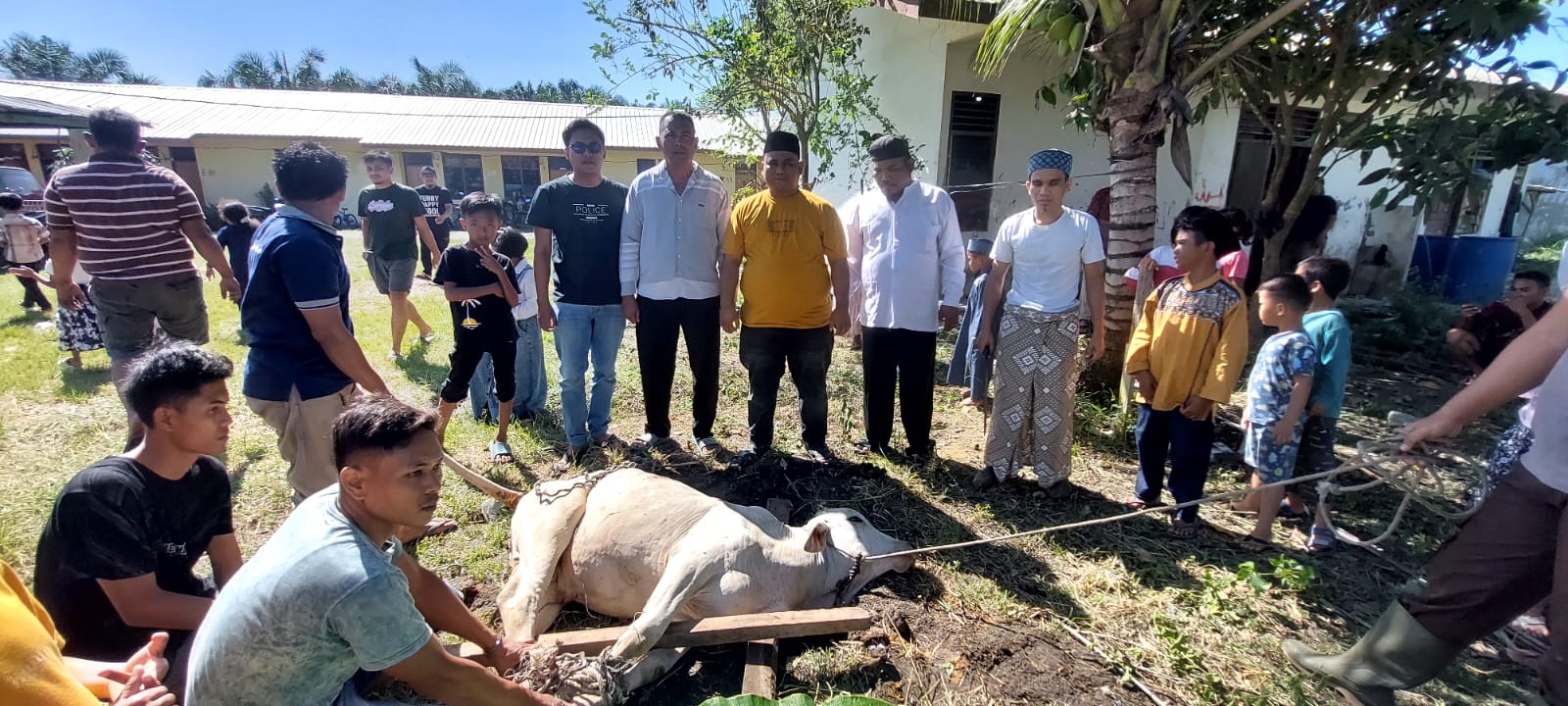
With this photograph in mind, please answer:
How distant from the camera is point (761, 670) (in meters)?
2.36

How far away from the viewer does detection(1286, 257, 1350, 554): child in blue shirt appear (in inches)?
136

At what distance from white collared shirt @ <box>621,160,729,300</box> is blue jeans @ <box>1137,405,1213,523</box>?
257cm

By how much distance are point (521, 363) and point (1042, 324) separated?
11.5ft

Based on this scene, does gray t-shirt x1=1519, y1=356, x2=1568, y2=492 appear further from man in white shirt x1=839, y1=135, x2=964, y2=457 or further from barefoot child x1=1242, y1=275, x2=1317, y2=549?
man in white shirt x1=839, y1=135, x2=964, y2=457

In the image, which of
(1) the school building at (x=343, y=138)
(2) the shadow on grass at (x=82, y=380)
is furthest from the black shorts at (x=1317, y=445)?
(1) the school building at (x=343, y=138)

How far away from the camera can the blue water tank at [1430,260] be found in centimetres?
1050

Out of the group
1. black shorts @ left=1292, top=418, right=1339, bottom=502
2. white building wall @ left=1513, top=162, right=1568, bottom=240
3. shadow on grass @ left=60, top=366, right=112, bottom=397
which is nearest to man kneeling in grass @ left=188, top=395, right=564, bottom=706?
black shorts @ left=1292, top=418, right=1339, bottom=502

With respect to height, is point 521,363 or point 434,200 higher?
point 434,200

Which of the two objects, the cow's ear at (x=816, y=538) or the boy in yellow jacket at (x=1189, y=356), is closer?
the cow's ear at (x=816, y=538)

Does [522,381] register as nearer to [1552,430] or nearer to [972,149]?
[1552,430]

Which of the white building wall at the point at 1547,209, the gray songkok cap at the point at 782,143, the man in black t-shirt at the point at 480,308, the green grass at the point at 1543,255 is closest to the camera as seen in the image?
the gray songkok cap at the point at 782,143

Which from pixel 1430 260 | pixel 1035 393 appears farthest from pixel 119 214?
pixel 1430 260

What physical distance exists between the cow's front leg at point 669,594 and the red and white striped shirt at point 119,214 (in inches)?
128

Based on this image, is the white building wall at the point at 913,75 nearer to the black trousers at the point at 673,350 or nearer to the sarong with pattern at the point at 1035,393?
the black trousers at the point at 673,350
